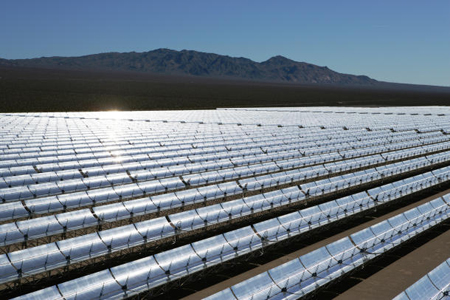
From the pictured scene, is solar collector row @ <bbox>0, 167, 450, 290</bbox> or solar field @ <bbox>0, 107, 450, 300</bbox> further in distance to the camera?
solar collector row @ <bbox>0, 167, 450, 290</bbox>

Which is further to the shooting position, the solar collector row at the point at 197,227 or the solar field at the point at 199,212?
the solar collector row at the point at 197,227

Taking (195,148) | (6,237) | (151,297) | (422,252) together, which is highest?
(195,148)

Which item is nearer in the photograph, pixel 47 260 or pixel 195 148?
pixel 47 260

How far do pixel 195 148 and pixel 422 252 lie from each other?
74.7 ft

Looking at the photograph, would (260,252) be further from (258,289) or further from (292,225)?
(258,289)

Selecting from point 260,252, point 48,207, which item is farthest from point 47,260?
point 260,252

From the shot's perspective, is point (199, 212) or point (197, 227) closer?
point (197, 227)

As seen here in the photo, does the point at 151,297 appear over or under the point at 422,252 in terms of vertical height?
over

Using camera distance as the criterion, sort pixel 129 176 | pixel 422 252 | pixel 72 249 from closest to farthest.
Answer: pixel 72 249, pixel 422 252, pixel 129 176

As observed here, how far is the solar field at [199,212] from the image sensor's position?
15148 millimetres

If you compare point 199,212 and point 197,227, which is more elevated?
point 199,212

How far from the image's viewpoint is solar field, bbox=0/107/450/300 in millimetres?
15148

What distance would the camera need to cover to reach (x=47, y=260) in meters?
15.6

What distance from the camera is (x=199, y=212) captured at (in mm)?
21203
